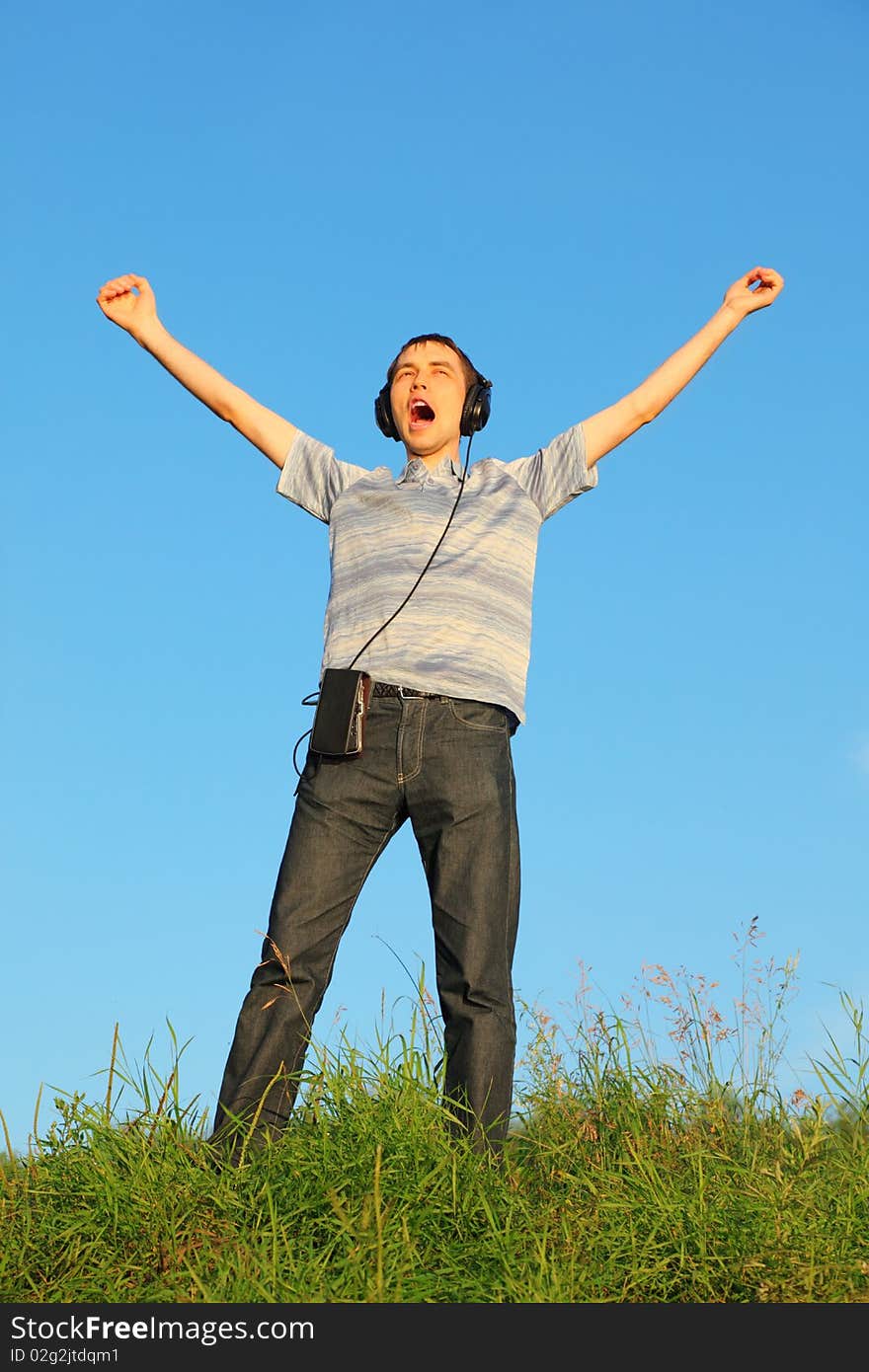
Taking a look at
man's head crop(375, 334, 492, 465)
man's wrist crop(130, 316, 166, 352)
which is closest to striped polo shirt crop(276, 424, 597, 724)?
man's head crop(375, 334, 492, 465)

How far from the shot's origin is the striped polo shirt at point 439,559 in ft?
16.4

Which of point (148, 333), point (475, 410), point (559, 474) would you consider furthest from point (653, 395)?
point (148, 333)

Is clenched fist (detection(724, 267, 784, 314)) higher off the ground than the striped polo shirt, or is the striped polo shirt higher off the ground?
clenched fist (detection(724, 267, 784, 314))

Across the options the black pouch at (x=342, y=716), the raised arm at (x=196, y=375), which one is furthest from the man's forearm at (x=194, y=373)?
the black pouch at (x=342, y=716)

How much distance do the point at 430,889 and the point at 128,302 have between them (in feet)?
9.30

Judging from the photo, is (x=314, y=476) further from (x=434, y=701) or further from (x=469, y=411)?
(x=434, y=701)

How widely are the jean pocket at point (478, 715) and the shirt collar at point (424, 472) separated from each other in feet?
3.26

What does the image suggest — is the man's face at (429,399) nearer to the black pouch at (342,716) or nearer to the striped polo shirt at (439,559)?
the striped polo shirt at (439,559)

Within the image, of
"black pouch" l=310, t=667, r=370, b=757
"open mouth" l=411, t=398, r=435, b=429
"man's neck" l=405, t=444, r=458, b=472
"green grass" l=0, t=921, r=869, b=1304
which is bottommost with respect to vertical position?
"green grass" l=0, t=921, r=869, b=1304

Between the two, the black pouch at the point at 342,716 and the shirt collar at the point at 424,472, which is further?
the shirt collar at the point at 424,472

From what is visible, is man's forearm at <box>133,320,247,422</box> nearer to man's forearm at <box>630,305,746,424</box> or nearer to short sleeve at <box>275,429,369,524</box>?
short sleeve at <box>275,429,369,524</box>

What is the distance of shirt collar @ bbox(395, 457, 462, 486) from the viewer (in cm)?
539

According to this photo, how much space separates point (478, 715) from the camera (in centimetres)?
493

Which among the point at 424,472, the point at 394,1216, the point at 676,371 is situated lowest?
the point at 394,1216
